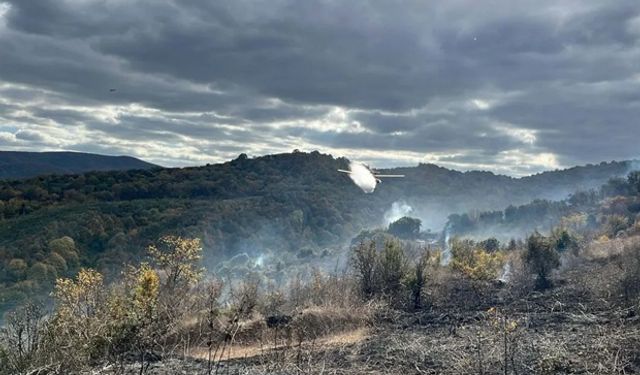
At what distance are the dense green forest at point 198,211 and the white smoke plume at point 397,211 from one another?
81.6 inches

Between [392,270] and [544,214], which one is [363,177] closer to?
[392,270]

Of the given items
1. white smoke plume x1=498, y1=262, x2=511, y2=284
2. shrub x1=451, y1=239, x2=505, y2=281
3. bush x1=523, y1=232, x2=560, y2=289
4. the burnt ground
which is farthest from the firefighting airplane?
white smoke plume x1=498, y1=262, x2=511, y2=284

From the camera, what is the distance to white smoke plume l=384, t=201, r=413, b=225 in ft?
454

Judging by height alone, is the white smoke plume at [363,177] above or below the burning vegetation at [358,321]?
above

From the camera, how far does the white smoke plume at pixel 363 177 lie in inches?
743

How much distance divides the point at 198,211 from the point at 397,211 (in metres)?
64.3

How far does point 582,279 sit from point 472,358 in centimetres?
1415

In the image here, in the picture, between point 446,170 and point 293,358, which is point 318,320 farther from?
point 446,170

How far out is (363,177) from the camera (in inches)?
791

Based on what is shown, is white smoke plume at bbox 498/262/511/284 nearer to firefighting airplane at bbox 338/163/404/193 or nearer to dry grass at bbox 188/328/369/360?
firefighting airplane at bbox 338/163/404/193

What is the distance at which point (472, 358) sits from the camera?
10969 millimetres

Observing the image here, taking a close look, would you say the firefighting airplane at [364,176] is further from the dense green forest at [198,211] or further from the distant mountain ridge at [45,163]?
the distant mountain ridge at [45,163]

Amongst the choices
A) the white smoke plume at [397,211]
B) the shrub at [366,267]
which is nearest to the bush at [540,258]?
the shrub at [366,267]

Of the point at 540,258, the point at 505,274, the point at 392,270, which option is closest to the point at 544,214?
the point at 505,274
